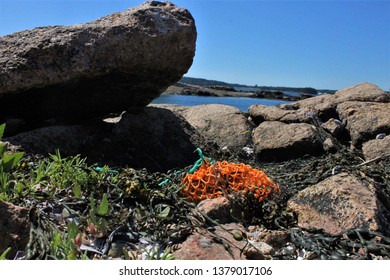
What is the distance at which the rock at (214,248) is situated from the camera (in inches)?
132

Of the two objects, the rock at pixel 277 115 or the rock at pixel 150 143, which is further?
the rock at pixel 277 115

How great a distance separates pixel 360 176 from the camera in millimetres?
5094

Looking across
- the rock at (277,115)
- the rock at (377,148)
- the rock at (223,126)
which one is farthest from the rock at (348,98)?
the rock at (377,148)

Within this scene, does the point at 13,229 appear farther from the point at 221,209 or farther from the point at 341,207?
the point at 341,207

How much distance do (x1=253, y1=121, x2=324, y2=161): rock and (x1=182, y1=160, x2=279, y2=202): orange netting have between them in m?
2.42

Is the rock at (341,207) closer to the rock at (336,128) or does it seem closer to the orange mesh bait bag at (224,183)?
the orange mesh bait bag at (224,183)

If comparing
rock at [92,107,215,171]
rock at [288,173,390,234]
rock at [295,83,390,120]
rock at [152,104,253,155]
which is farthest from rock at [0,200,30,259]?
rock at [295,83,390,120]

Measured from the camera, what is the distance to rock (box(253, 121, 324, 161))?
7.38 metres

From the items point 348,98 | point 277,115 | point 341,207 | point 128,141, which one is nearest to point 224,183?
point 341,207

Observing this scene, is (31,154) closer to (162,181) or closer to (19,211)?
(162,181)

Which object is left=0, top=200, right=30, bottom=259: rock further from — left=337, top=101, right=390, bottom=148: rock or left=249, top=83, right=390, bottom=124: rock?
left=337, top=101, right=390, bottom=148: rock

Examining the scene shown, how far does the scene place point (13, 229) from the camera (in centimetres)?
318

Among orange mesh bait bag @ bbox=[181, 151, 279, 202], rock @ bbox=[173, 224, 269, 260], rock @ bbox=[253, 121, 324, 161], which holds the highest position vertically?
rock @ bbox=[253, 121, 324, 161]
